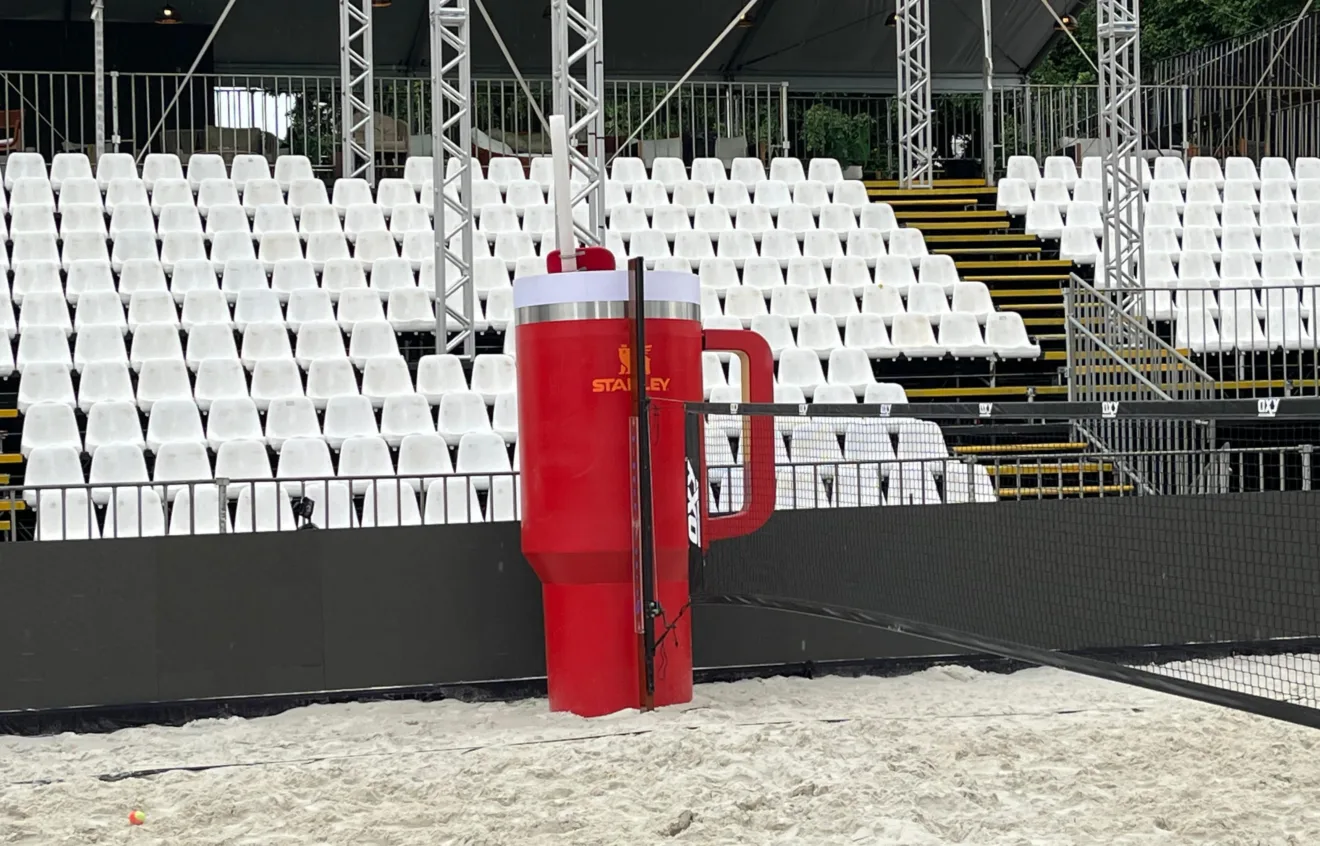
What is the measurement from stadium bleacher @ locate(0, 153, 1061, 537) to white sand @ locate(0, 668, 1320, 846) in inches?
66.2

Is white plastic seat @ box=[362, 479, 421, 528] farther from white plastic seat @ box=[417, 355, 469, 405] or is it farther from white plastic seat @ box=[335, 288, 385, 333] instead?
white plastic seat @ box=[335, 288, 385, 333]

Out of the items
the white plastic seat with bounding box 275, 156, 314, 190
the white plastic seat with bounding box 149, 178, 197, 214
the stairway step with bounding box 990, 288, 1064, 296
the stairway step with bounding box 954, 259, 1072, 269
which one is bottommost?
the stairway step with bounding box 990, 288, 1064, 296

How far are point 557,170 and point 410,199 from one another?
837 cm

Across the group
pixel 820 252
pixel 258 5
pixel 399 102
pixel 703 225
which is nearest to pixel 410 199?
pixel 703 225

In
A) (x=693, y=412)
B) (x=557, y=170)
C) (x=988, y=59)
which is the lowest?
(x=693, y=412)

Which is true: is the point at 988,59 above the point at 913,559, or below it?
above

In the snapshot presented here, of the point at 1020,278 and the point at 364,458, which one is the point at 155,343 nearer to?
the point at 364,458

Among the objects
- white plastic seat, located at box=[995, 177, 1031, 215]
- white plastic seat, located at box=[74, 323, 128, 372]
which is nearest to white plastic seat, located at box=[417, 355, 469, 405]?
white plastic seat, located at box=[74, 323, 128, 372]

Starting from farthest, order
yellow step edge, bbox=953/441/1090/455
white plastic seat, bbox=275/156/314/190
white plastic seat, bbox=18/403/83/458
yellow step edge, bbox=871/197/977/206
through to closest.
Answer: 1. yellow step edge, bbox=871/197/977/206
2. white plastic seat, bbox=275/156/314/190
3. yellow step edge, bbox=953/441/1090/455
4. white plastic seat, bbox=18/403/83/458

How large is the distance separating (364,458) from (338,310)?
3.46 metres

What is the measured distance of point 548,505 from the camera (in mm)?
7133

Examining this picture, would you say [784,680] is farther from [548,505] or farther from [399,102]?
[399,102]

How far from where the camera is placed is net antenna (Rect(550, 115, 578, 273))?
709 cm

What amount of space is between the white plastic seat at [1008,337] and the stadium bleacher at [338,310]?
0.02 m
